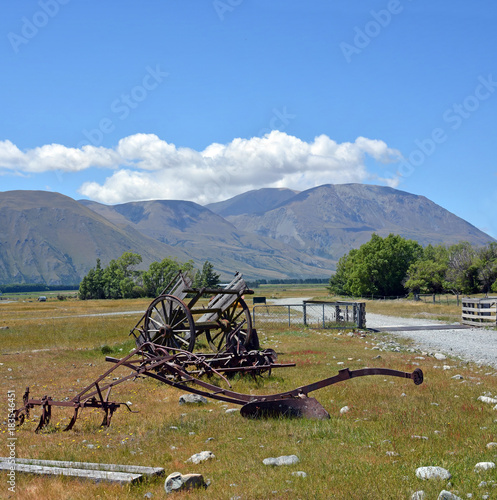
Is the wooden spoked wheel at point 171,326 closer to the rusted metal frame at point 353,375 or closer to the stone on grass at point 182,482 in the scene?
the rusted metal frame at point 353,375

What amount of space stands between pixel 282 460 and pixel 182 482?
4.95 ft

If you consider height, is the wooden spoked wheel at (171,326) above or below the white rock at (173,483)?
above

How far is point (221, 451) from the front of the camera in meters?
7.69

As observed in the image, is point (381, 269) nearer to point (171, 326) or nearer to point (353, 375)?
point (171, 326)

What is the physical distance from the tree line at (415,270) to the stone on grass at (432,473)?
3060 inches

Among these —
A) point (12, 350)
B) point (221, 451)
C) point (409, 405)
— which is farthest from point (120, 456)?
point (12, 350)

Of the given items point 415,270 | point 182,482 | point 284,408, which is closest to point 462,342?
point 284,408

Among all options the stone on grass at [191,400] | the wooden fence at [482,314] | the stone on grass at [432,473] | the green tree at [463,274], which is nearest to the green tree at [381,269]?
the green tree at [463,274]

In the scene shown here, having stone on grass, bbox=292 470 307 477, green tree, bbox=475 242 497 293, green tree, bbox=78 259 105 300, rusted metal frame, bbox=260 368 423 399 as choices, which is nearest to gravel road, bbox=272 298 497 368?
rusted metal frame, bbox=260 368 423 399

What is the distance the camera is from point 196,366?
1517 cm

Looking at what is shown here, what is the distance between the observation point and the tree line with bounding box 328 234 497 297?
8269 cm

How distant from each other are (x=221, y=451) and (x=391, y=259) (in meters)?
96.8

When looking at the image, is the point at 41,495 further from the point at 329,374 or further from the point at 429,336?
the point at 429,336

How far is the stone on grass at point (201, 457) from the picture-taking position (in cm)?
719
